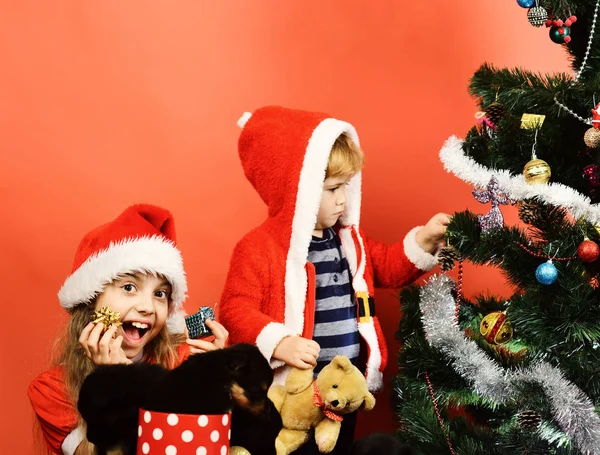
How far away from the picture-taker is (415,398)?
146 centimetres

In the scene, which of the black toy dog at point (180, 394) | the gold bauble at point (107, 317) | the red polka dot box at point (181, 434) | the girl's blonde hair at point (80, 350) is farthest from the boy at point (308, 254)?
the red polka dot box at point (181, 434)

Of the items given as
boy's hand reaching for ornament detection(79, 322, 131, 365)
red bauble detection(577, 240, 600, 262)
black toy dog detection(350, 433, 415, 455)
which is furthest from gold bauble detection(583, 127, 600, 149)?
boy's hand reaching for ornament detection(79, 322, 131, 365)

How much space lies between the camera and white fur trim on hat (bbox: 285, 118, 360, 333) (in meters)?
1.54

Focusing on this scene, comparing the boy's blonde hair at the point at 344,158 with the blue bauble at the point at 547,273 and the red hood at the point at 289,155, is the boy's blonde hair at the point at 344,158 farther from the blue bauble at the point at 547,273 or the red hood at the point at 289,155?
the blue bauble at the point at 547,273

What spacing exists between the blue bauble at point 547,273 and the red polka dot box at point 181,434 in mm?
575

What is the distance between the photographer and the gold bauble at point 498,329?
→ 1.31m

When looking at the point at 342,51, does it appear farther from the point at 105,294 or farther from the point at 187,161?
the point at 105,294

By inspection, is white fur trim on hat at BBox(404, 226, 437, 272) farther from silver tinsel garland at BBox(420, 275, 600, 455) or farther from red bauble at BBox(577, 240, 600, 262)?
red bauble at BBox(577, 240, 600, 262)

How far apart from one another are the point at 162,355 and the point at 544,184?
756 millimetres

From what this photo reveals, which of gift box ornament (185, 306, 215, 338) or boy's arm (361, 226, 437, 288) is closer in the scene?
gift box ornament (185, 306, 215, 338)

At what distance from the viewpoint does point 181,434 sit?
88 centimetres

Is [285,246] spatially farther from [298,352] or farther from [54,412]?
[54,412]

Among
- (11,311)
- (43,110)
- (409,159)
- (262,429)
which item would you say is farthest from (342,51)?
(262,429)

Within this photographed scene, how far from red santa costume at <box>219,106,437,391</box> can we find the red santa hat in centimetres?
15
